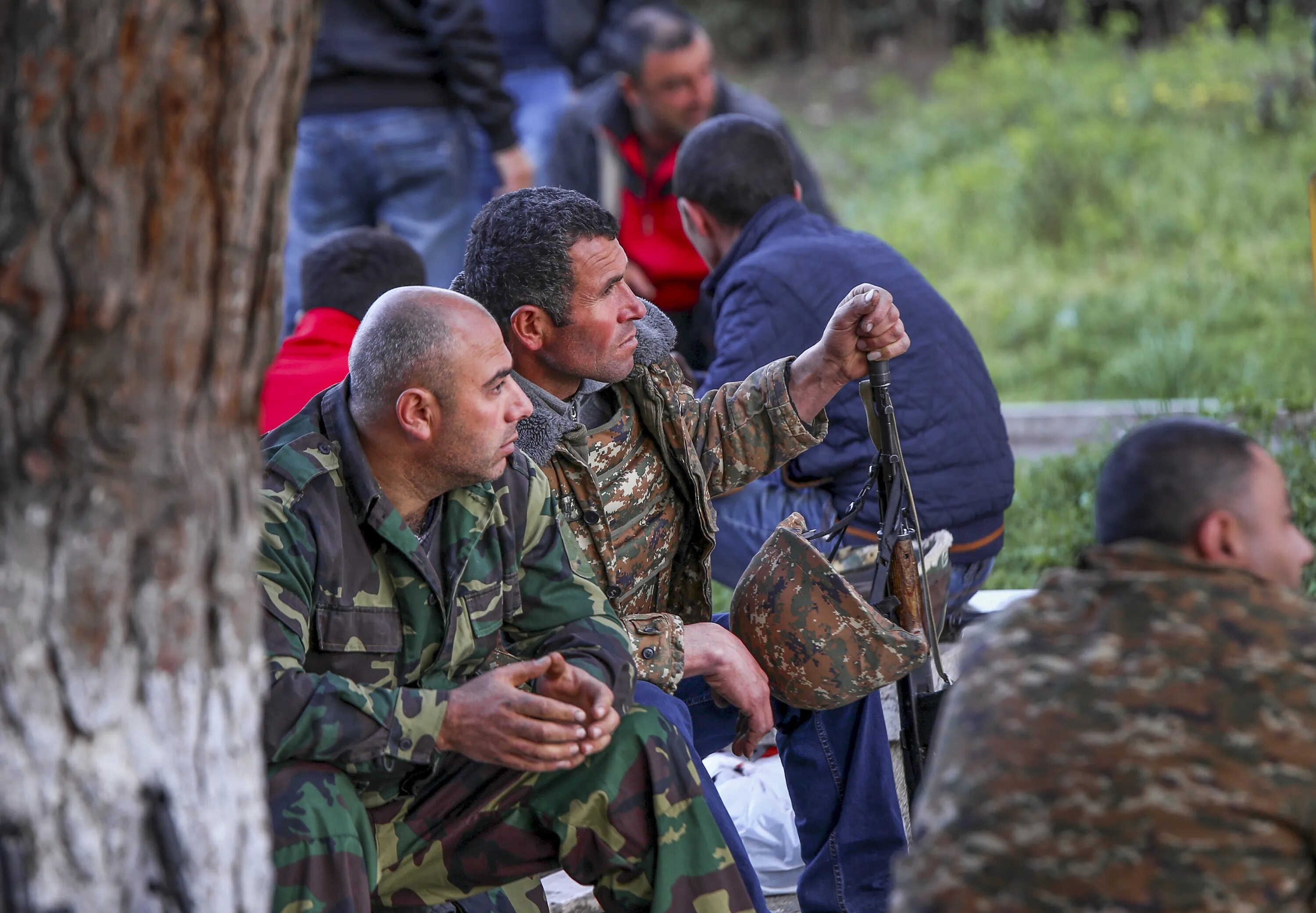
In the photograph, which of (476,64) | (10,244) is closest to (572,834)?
(10,244)

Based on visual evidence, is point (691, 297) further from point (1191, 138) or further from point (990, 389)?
point (1191, 138)

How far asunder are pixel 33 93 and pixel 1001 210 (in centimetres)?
869

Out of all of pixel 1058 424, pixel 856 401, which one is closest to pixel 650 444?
pixel 856 401

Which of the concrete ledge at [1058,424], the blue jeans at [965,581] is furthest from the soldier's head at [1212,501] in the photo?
the concrete ledge at [1058,424]

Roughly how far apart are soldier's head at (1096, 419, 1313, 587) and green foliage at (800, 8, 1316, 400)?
3.79 m

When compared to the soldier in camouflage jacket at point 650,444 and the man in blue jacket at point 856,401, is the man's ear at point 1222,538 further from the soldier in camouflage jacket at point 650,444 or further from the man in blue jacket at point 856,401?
the man in blue jacket at point 856,401

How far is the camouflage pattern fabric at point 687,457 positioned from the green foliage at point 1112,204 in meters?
2.87

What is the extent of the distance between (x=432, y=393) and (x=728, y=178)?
1967mm

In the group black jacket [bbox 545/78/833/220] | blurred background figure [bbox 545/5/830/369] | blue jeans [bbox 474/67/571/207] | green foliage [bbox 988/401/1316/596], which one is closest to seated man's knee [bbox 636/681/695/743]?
green foliage [bbox 988/401/1316/596]

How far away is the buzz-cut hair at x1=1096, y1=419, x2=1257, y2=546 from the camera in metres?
1.99

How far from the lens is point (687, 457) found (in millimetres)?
3215

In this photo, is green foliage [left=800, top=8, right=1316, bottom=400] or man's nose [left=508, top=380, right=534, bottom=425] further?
green foliage [left=800, top=8, right=1316, bottom=400]

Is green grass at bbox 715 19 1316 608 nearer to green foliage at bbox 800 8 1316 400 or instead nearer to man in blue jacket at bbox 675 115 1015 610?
green foliage at bbox 800 8 1316 400

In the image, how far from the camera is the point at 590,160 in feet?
20.4
